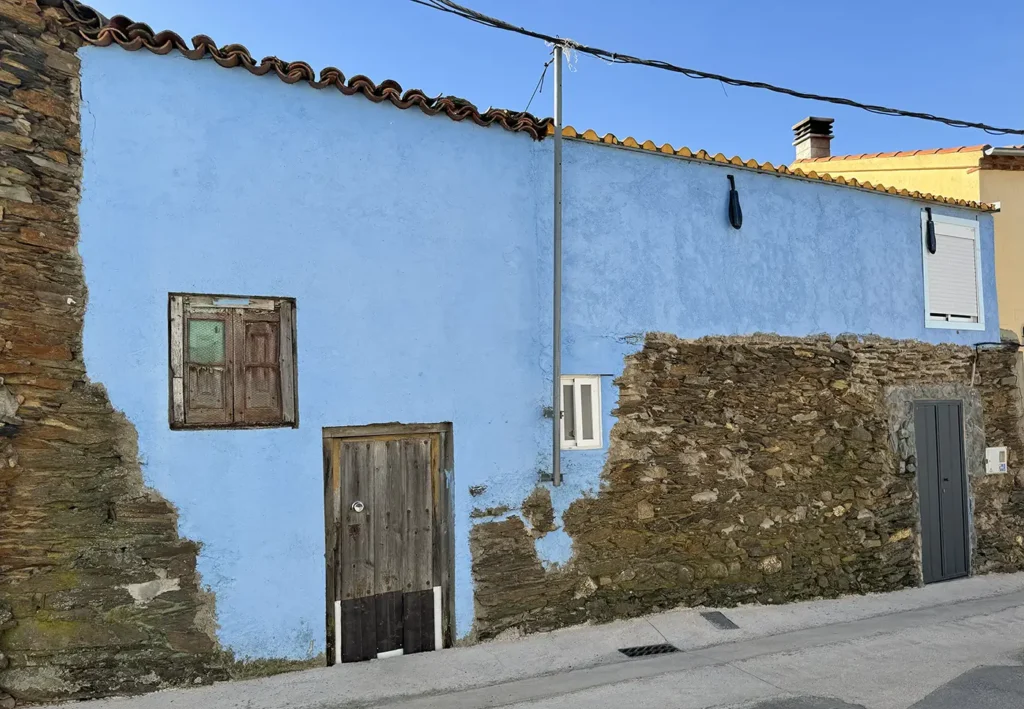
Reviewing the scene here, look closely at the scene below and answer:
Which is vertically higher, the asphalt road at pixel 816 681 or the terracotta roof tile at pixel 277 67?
the terracotta roof tile at pixel 277 67

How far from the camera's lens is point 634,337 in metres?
7.12

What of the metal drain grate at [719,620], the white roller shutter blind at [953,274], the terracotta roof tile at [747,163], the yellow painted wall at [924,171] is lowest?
the metal drain grate at [719,620]

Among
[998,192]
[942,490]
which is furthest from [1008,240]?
[942,490]

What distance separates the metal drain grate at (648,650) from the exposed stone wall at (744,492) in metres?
0.55

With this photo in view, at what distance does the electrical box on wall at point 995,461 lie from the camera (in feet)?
30.5

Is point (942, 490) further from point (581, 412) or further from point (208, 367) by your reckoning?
point (208, 367)

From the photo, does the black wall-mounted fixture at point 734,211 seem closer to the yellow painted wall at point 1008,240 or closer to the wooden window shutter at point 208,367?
the yellow painted wall at point 1008,240

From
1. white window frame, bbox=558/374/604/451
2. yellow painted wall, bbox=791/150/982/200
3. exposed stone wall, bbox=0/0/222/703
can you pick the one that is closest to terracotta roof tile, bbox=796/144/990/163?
yellow painted wall, bbox=791/150/982/200

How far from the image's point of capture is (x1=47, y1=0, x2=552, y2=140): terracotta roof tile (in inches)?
201

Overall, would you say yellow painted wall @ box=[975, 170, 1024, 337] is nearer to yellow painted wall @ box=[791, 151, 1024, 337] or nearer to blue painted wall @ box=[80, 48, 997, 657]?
yellow painted wall @ box=[791, 151, 1024, 337]

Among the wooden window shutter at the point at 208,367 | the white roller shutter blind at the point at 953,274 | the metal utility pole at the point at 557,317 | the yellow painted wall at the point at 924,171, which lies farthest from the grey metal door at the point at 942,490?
the wooden window shutter at the point at 208,367

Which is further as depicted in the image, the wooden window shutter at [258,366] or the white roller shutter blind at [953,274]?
the white roller shutter blind at [953,274]

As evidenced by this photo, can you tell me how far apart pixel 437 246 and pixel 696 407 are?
3.07 metres

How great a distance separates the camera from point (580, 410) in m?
6.86
